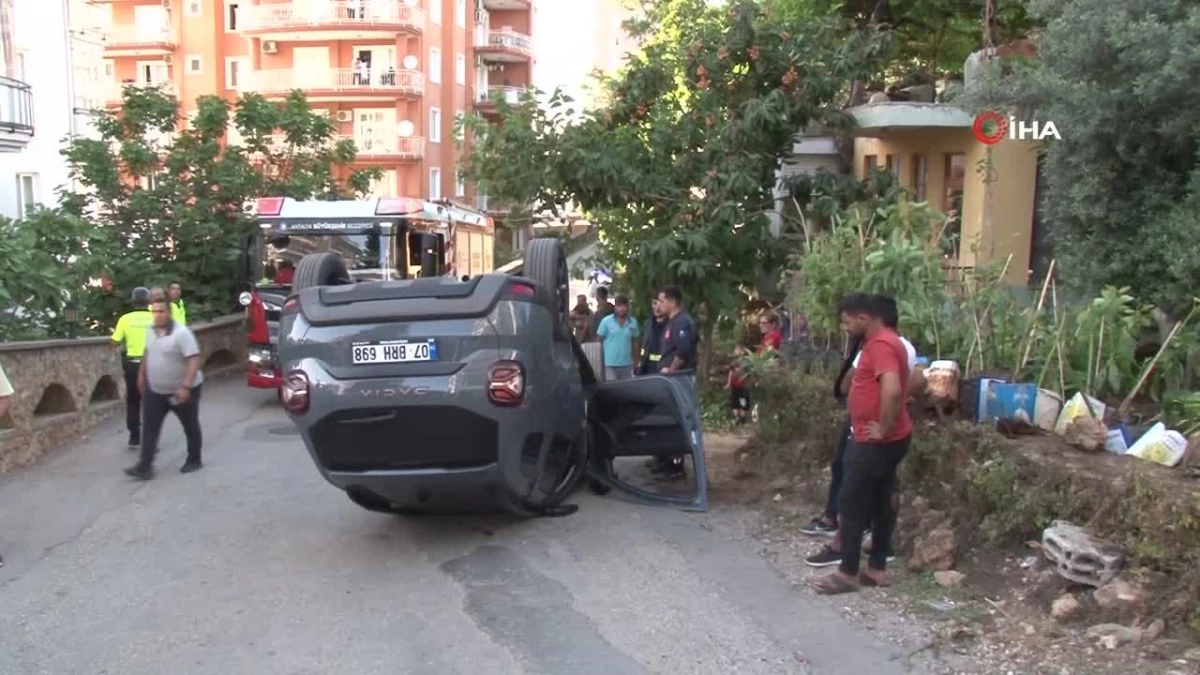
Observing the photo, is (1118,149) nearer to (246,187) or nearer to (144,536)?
(144,536)

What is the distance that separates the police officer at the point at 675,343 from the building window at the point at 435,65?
3798cm

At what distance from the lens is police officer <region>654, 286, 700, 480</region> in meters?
8.88

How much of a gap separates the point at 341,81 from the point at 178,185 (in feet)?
80.9

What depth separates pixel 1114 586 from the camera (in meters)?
5.11

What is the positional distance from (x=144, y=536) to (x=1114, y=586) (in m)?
6.10

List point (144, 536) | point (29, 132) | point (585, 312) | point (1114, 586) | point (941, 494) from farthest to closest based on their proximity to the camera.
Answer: point (29, 132) < point (585, 312) < point (144, 536) < point (941, 494) < point (1114, 586)

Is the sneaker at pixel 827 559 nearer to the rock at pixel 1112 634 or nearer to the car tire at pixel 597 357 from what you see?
the rock at pixel 1112 634

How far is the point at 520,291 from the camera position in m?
6.79

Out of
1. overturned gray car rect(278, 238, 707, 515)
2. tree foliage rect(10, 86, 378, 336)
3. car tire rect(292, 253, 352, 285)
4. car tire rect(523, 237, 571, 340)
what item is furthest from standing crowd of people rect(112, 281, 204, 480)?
tree foliage rect(10, 86, 378, 336)

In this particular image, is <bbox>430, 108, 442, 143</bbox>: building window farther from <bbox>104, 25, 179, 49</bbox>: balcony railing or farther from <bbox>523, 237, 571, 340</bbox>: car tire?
<bbox>523, 237, 571, 340</bbox>: car tire

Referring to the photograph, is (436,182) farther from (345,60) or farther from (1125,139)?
(1125,139)

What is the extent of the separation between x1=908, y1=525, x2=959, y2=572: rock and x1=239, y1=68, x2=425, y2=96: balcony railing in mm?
38350

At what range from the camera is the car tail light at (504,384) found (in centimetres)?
639

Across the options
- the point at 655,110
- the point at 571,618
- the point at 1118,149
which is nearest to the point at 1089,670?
the point at 571,618
